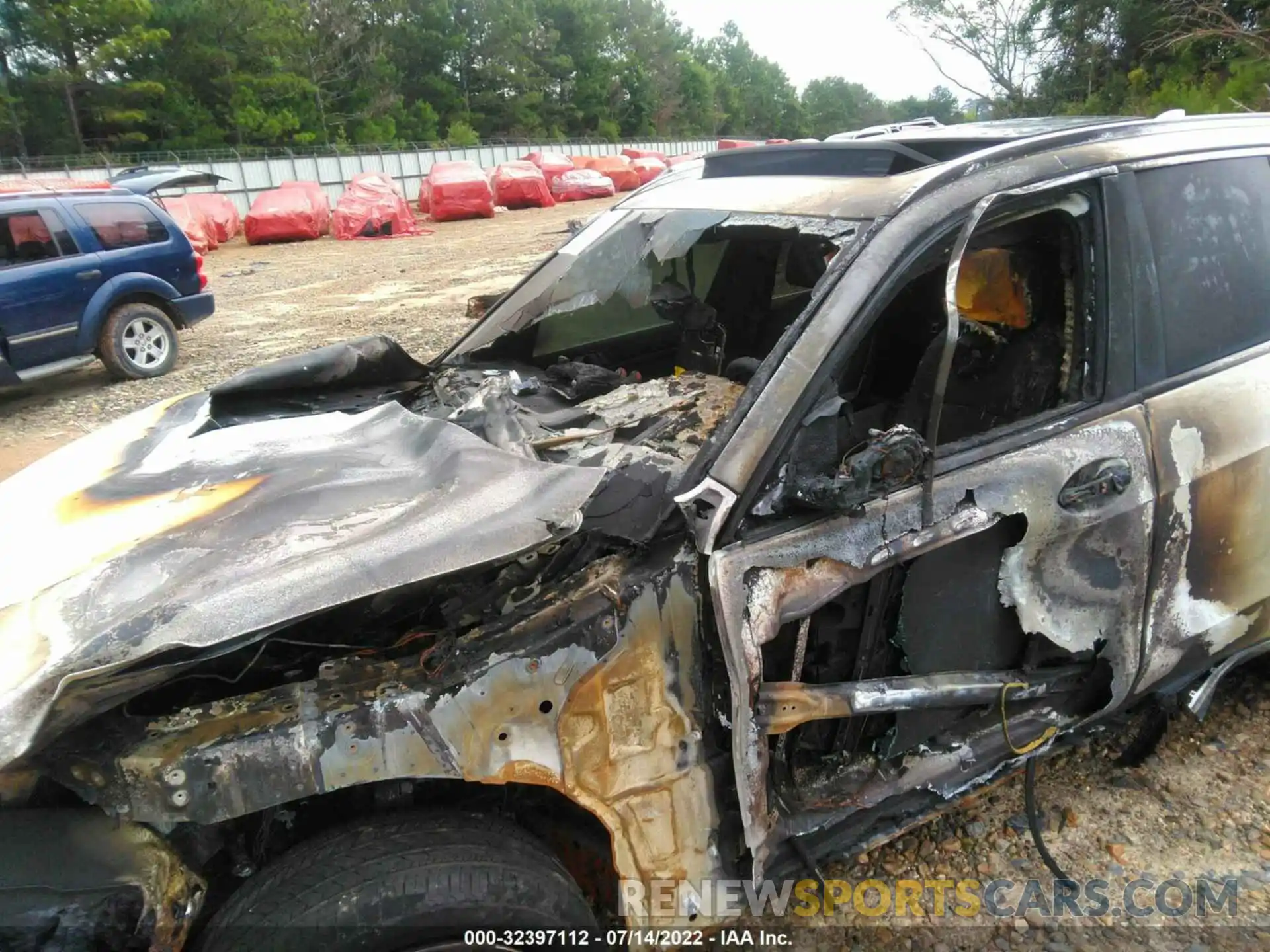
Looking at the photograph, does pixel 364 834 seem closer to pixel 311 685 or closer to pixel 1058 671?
pixel 311 685

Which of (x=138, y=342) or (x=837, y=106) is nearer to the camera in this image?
(x=138, y=342)

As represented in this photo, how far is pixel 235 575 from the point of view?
1.53 metres

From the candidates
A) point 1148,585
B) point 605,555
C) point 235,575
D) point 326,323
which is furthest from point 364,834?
point 326,323

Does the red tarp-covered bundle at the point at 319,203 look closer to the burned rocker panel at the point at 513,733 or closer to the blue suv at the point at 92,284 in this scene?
the blue suv at the point at 92,284

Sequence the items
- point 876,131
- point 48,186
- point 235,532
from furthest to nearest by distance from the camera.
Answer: point 48,186
point 876,131
point 235,532

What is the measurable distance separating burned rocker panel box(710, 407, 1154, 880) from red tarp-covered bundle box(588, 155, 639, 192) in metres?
25.4

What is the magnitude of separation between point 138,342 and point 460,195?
1276 cm

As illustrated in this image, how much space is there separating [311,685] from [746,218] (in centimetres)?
161

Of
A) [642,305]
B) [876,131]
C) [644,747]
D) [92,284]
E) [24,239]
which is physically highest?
[24,239]

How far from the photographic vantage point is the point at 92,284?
772cm

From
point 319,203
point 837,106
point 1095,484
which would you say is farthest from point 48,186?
point 837,106

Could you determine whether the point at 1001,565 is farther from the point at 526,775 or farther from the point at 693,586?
the point at 526,775

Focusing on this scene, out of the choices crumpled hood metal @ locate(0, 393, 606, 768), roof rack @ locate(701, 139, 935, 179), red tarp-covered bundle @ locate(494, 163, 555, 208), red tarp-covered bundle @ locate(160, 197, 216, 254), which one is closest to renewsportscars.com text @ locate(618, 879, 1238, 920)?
crumpled hood metal @ locate(0, 393, 606, 768)

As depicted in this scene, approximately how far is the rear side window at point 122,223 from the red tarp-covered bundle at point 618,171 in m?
18.9
